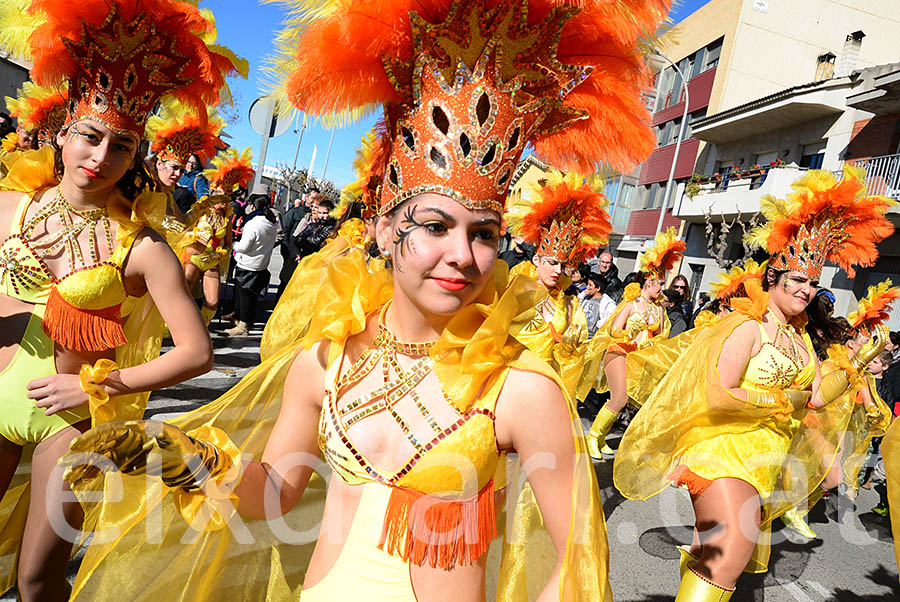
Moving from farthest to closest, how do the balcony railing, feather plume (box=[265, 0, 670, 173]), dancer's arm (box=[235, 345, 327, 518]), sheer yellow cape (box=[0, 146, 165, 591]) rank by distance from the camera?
the balcony railing
sheer yellow cape (box=[0, 146, 165, 591])
dancer's arm (box=[235, 345, 327, 518])
feather plume (box=[265, 0, 670, 173])

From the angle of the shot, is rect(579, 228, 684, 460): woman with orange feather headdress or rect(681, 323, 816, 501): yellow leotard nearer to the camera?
rect(681, 323, 816, 501): yellow leotard

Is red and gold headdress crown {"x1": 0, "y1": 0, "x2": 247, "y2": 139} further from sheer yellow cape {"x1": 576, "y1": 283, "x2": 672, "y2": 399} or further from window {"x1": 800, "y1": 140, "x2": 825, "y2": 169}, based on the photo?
window {"x1": 800, "y1": 140, "x2": 825, "y2": 169}

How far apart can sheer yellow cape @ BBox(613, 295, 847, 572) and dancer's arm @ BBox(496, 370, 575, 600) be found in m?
2.14

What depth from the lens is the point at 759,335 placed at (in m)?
3.44

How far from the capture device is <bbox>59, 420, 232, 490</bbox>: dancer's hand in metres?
1.27

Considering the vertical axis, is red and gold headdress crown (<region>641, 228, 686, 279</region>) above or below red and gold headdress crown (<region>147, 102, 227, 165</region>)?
below

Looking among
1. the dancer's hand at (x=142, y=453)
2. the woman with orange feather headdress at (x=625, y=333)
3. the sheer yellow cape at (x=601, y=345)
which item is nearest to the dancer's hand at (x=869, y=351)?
the woman with orange feather headdress at (x=625, y=333)

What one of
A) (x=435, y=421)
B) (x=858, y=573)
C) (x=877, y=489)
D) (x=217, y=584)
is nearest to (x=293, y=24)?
(x=435, y=421)

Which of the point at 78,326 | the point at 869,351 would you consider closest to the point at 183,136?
the point at 78,326

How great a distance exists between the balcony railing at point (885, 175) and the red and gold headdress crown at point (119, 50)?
57.9 feet

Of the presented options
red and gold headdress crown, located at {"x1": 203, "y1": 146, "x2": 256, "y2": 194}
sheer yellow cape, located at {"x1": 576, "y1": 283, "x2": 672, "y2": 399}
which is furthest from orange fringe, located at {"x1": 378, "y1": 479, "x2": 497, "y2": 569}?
red and gold headdress crown, located at {"x1": 203, "y1": 146, "x2": 256, "y2": 194}

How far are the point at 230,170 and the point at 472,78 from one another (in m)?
5.65

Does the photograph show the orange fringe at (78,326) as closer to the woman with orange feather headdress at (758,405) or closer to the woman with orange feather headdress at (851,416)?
the woman with orange feather headdress at (758,405)

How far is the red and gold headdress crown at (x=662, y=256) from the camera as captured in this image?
700cm
